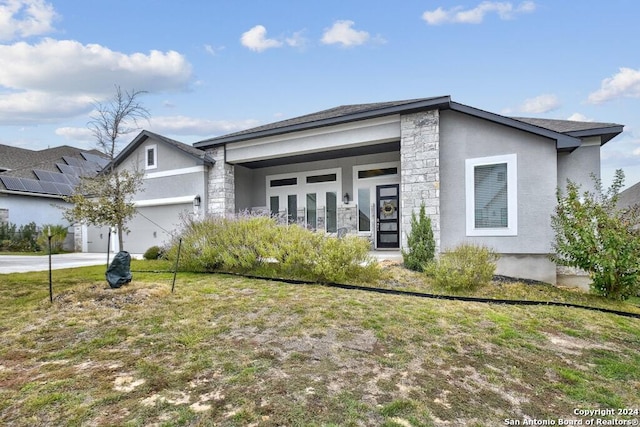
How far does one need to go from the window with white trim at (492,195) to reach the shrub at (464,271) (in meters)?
1.96

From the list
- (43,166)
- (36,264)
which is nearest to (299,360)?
(36,264)

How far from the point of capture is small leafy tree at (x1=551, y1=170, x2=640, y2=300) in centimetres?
578

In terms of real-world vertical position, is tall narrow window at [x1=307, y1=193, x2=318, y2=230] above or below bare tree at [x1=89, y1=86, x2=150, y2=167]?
below

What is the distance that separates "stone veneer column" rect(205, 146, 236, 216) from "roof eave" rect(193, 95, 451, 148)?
18.5 inches

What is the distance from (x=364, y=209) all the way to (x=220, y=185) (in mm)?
5285

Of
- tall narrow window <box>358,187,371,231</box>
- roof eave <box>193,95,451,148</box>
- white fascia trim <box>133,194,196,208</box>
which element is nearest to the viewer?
roof eave <box>193,95,451,148</box>

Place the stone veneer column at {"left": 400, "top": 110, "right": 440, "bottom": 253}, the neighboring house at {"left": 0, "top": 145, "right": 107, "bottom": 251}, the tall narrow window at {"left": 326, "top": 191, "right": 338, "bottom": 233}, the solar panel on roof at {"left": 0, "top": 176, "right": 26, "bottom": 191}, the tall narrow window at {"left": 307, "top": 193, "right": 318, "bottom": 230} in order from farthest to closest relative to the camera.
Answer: the neighboring house at {"left": 0, "top": 145, "right": 107, "bottom": 251} < the solar panel on roof at {"left": 0, "top": 176, "right": 26, "bottom": 191} < the tall narrow window at {"left": 307, "top": 193, "right": 318, "bottom": 230} < the tall narrow window at {"left": 326, "top": 191, "right": 338, "bottom": 233} < the stone veneer column at {"left": 400, "top": 110, "right": 440, "bottom": 253}

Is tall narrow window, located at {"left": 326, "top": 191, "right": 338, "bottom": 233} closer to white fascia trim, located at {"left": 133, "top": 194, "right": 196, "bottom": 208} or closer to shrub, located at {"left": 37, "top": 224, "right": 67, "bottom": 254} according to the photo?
white fascia trim, located at {"left": 133, "top": 194, "right": 196, "bottom": 208}

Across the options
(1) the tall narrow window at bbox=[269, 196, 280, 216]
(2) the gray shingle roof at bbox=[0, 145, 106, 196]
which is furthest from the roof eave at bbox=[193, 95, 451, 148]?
(2) the gray shingle roof at bbox=[0, 145, 106, 196]

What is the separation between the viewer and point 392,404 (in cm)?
240

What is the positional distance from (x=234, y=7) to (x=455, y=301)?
1211 centimetres

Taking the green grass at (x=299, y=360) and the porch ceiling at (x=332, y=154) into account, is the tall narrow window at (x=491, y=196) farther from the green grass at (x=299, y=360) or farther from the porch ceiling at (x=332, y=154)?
the green grass at (x=299, y=360)

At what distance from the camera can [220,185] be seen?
11750 millimetres

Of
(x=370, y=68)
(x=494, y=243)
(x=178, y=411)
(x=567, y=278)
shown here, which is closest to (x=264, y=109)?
(x=370, y=68)
